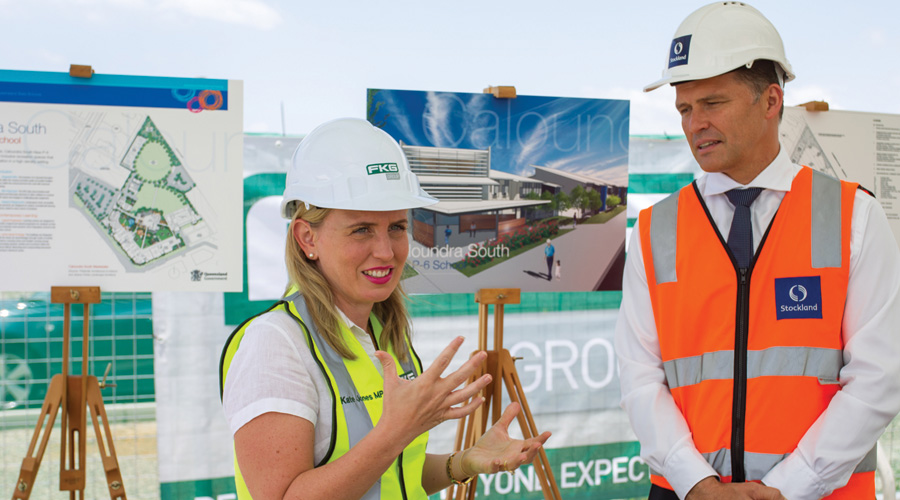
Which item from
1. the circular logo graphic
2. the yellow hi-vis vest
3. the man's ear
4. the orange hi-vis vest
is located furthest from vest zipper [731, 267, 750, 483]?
the yellow hi-vis vest

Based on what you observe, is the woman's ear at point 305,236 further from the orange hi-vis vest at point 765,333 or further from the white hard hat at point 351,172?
the orange hi-vis vest at point 765,333

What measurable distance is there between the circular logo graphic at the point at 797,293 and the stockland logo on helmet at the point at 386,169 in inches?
44.3

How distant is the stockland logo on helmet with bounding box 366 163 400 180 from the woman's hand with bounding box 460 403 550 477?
58 centimetres

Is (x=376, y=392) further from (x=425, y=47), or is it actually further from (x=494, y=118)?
(x=425, y=47)

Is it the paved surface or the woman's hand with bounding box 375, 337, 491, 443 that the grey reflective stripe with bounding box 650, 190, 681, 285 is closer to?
the woman's hand with bounding box 375, 337, 491, 443

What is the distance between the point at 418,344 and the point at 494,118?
1.30 m

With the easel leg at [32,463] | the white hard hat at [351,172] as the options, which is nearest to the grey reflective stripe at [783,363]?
the white hard hat at [351,172]

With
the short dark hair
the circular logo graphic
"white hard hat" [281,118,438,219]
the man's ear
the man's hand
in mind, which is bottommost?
the man's hand

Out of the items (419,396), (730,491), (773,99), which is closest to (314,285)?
(419,396)

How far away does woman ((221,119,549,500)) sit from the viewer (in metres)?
1.25

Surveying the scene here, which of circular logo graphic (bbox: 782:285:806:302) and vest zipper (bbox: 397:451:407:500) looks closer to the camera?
vest zipper (bbox: 397:451:407:500)

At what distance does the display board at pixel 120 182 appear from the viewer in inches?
119

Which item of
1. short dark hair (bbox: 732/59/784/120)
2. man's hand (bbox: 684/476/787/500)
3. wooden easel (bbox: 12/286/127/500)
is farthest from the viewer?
wooden easel (bbox: 12/286/127/500)

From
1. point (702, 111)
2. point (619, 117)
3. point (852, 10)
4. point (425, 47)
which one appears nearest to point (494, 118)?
point (619, 117)
